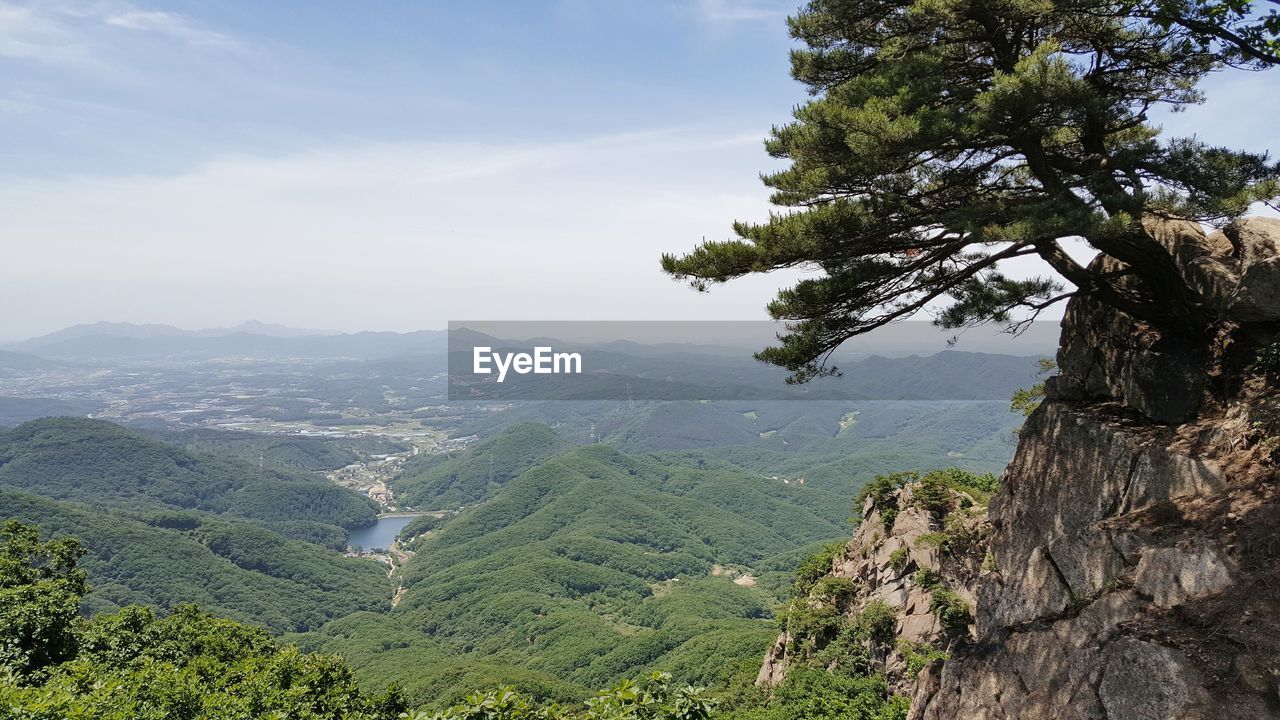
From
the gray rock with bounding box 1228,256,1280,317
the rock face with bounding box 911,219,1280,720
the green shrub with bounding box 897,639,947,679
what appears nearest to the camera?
the rock face with bounding box 911,219,1280,720

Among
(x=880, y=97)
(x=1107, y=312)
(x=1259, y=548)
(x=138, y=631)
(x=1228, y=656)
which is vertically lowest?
(x=138, y=631)

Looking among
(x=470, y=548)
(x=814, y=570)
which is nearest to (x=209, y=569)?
(x=470, y=548)

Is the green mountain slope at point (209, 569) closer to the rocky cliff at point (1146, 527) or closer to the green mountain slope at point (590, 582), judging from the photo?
the green mountain slope at point (590, 582)

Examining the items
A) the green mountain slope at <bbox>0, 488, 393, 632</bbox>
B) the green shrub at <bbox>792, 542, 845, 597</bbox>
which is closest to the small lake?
the green mountain slope at <bbox>0, 488, 393, 632</bbox>

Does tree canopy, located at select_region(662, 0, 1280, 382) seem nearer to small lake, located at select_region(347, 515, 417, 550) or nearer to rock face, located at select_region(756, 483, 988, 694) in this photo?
rock face, located at select_region(756, 483, 988, 694)

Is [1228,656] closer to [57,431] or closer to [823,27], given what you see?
[823,27]

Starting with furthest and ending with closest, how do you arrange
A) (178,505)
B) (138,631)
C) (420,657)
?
(178,505) < (420,657) < (138,631)

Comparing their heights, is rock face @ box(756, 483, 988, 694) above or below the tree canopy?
below

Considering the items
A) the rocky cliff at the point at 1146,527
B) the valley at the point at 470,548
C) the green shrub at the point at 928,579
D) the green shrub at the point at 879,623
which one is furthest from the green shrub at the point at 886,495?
the valley at the point at 470,548

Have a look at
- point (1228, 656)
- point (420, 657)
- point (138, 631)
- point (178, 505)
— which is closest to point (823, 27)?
point (1228, 656)
